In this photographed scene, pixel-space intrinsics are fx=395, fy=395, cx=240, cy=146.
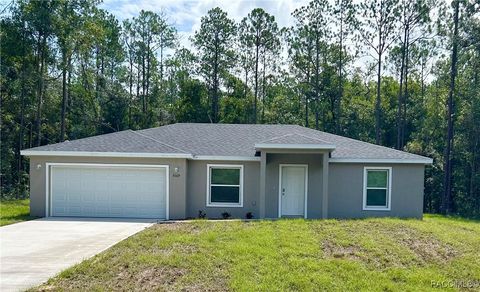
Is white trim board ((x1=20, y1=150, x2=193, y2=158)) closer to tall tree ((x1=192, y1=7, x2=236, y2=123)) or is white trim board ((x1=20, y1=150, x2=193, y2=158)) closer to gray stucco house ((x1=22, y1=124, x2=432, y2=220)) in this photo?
gray stucco house ((x1=22, y1=124, x2=432, y2=220))

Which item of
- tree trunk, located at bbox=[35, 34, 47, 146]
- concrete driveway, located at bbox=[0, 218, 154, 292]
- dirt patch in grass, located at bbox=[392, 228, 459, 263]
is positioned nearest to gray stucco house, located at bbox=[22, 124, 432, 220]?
concrete driveway, located at bbox=[0, 218, 154, 292]

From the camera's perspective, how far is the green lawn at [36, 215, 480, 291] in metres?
6.77

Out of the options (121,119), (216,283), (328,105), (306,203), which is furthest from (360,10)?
(216,283)

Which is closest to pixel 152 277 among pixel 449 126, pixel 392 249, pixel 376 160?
pixel 392 249

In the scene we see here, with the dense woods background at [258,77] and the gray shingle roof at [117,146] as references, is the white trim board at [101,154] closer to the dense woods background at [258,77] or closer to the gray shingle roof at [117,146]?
the gray shingle roof at [117,146]

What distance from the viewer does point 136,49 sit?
31734 mm

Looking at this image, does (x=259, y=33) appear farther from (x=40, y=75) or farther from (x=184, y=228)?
(x=184, y=228)

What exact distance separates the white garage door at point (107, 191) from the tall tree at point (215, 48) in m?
16.1

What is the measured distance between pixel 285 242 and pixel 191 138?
900 cm

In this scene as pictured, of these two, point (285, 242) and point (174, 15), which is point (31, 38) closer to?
point (174, 15)

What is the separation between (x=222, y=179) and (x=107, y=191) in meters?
4.17

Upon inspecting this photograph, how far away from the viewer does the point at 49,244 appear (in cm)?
927

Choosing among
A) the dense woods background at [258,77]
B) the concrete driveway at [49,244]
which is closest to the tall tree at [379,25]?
the dense woods background at [258,77]

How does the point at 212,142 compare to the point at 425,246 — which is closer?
the point at 425,246
